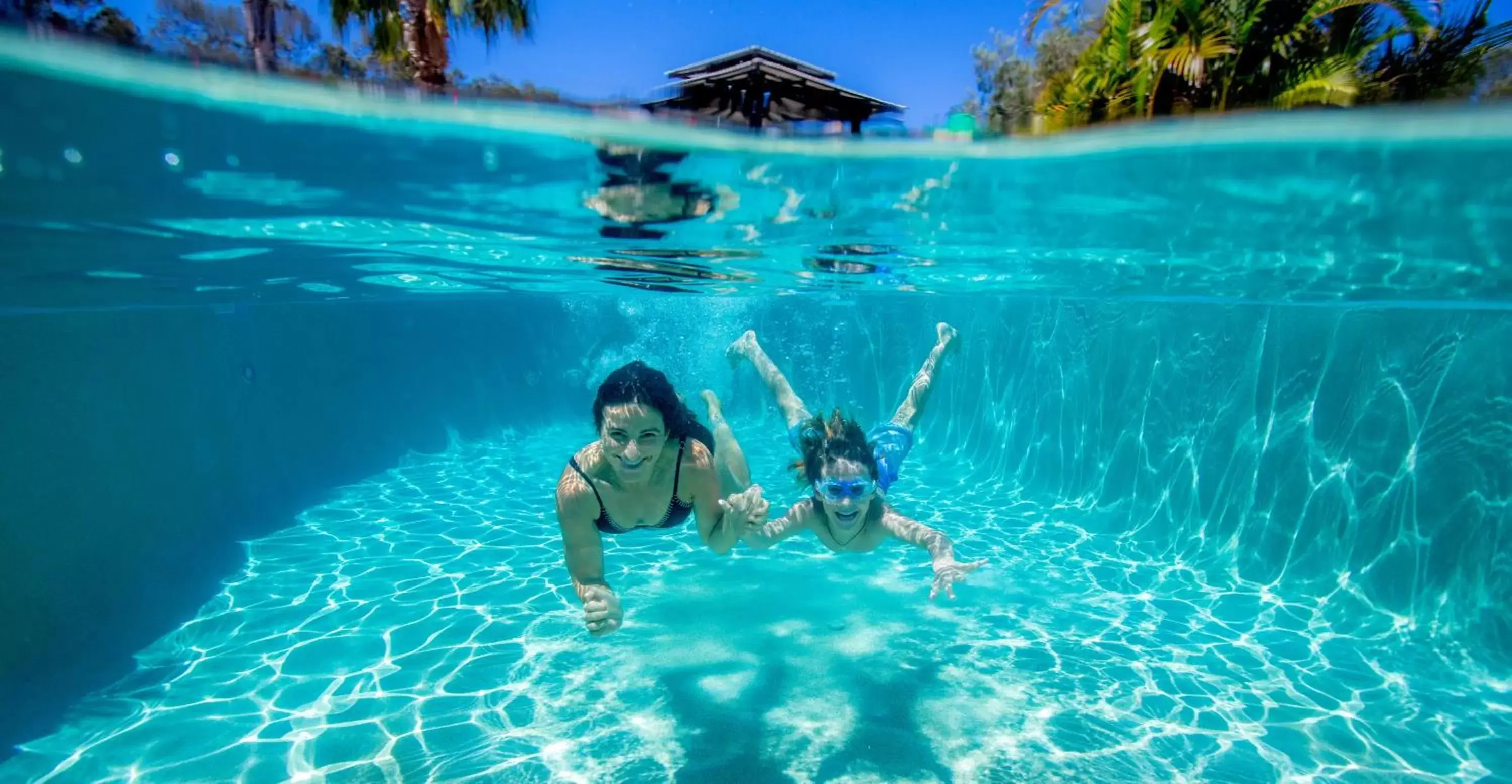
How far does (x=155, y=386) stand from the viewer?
1151cm

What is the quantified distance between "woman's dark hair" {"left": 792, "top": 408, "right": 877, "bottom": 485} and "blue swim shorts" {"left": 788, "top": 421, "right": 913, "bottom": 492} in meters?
1.72

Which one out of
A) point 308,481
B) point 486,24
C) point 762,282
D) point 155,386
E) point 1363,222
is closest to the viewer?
point 1363,222

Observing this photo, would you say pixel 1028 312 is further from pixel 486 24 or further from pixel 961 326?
pixel 486 24

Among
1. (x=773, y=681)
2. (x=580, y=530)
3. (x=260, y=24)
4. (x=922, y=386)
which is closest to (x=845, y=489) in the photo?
(x=580, y=530)

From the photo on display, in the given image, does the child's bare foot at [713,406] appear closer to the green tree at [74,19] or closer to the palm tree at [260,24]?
the palm tree at [260,24]

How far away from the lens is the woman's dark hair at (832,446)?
228 inches

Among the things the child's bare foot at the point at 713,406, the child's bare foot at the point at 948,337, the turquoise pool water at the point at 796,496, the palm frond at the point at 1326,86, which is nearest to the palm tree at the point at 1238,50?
the palm frond at the point at 1326,86

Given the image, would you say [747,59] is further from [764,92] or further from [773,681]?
[773,681]

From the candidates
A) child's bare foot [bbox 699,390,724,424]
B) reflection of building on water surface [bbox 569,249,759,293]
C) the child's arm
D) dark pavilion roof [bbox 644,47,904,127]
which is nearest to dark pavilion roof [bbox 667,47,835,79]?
dark pavilion roof [bbox 644,47,904,127]

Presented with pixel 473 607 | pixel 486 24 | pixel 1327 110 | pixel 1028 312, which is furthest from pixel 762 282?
pixel 1327 110

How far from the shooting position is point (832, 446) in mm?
5938

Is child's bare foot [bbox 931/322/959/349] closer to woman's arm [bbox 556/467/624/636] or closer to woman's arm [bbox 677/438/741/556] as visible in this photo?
woman's arm [bbox 677/438/741/556]

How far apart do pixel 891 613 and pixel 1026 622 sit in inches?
58.9

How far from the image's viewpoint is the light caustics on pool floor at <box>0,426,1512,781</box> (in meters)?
5.40
